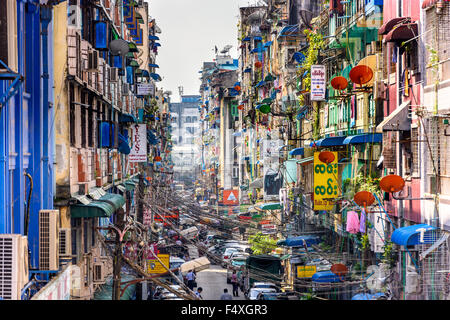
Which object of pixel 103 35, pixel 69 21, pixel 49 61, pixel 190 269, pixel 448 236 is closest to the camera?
pixel 448 236

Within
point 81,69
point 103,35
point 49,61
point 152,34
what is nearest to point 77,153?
point 81,69

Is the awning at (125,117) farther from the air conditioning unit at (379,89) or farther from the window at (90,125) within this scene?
the air conditioning unit at (379,89)

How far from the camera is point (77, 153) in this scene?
22.6 m

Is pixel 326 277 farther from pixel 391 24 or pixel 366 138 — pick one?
pixel 391 24

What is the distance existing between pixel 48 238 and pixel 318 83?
62.2ft

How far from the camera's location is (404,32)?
19922mm

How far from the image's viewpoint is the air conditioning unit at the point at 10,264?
41.8ft

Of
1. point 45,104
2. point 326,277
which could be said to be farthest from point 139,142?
point 45,104

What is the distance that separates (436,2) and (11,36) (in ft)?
33.7

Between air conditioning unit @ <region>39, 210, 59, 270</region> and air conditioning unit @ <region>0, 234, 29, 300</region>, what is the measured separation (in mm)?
3330

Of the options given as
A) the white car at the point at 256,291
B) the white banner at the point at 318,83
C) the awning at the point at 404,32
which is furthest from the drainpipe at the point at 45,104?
the white banner at the point at 318,83

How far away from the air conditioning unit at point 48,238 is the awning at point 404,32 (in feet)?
33.2

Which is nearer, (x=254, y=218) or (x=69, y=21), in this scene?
(x=69, y=21)

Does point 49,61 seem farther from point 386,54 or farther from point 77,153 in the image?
point 386,54
